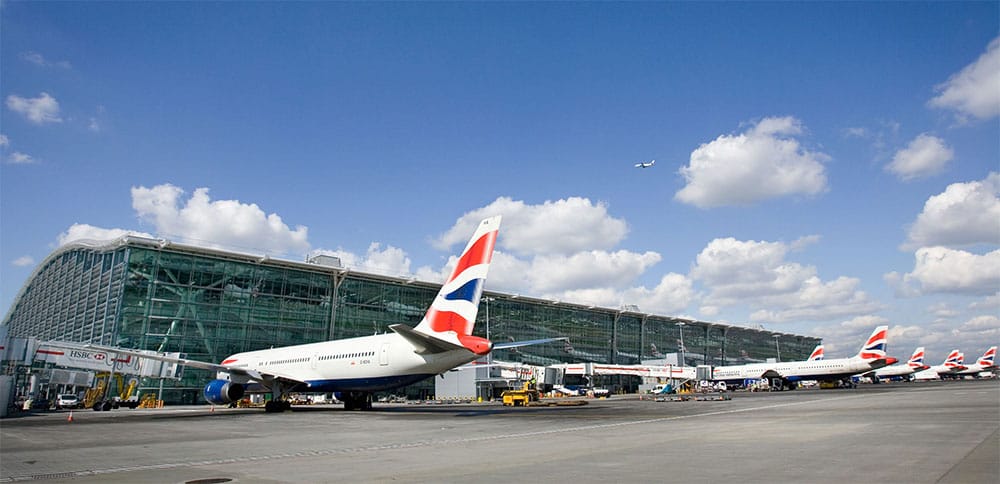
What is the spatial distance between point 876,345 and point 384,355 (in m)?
65.1

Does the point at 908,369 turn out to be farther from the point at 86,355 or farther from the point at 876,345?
the point at 86,355

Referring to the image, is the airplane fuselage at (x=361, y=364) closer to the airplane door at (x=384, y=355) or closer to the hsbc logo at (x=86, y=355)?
the airplane door at (x=384, y=355)

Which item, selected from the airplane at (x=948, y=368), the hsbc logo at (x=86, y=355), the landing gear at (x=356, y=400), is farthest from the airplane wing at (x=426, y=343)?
the airplane at (x=948, y=368)

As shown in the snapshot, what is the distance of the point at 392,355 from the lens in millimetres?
29234

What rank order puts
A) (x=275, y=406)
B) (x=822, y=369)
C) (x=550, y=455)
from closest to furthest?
(x=550, y=455), (x=275, y=406), (x=822, y=369)

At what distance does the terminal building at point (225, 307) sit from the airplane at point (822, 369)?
11.6 meters

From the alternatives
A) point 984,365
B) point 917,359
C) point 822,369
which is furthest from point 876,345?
point 984,365

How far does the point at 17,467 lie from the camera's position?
36.8ft

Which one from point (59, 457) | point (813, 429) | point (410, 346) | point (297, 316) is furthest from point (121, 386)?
point (813, 429)

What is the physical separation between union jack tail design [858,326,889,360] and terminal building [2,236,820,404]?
2789 cm

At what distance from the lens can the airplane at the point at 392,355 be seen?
25.7 m

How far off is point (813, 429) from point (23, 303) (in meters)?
134

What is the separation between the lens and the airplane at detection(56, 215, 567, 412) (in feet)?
84.2

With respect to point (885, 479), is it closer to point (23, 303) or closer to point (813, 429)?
point (813, 429)
